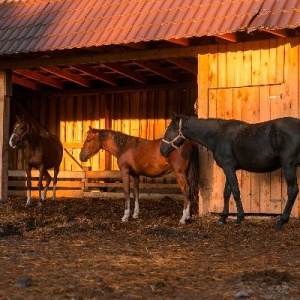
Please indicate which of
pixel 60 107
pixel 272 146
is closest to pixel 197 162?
pixel 272 146

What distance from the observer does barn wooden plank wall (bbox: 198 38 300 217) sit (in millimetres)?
11688

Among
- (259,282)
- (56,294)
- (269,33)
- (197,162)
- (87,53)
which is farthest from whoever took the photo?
(87,53)

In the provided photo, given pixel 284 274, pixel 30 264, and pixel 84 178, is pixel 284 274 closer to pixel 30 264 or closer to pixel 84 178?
pixel 30 264

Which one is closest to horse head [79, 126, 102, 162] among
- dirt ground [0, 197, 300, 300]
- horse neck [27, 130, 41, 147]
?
dirt ground [0, 197, 300, 300]

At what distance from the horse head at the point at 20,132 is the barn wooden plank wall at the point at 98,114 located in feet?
13.5

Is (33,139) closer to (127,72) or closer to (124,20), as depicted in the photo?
(127,72)

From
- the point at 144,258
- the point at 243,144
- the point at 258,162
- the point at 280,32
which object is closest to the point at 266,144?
the point at 258,162

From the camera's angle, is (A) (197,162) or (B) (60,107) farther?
(B) (60,107)

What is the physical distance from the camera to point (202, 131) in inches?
447

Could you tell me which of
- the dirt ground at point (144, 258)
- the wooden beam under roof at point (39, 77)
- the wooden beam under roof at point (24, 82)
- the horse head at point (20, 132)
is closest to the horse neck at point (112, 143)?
the dirt ground at point (144, 258)

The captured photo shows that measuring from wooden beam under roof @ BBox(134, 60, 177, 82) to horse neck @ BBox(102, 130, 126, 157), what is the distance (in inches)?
108

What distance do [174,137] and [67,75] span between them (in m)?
6.41

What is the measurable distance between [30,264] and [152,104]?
39.7 ft

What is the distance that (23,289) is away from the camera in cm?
591
